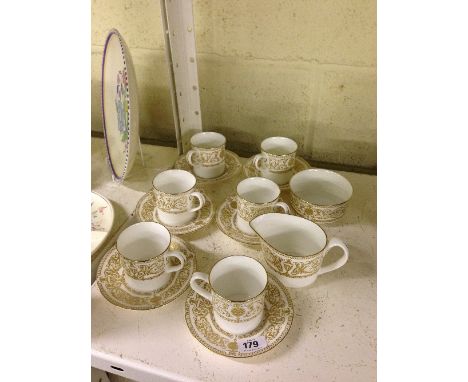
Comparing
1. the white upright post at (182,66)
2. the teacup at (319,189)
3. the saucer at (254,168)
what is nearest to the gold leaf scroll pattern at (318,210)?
the teacup at (319,189)

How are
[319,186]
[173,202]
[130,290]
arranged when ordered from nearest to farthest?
1. [130,290]
2. [173,202]
3. [319,186]

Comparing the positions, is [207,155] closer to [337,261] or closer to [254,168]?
[254,168]

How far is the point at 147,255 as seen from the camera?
71cm

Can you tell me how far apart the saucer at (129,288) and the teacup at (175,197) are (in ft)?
0.28

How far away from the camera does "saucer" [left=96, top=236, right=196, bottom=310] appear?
2.09 feet

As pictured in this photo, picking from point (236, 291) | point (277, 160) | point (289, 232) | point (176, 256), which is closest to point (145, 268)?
point (176, 256)

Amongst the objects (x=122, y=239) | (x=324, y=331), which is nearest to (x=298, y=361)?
(x=324, y=331)

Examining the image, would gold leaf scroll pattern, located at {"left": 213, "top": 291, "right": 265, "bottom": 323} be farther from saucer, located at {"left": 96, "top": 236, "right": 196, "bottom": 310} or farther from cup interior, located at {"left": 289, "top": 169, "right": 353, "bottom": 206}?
cup interior, located at {"left": 289, "top": 169, "right": 353, "bottom": 206}

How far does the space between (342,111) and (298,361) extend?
23.3 inches

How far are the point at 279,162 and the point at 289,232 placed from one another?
19 centimetres

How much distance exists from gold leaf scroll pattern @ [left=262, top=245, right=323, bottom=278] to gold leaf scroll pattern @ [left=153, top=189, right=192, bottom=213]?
0.19 m

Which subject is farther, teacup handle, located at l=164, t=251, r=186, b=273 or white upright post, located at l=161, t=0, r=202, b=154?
white upright post, located at l=161, t=0, r=202, b=154

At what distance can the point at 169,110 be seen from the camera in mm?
→ 1049

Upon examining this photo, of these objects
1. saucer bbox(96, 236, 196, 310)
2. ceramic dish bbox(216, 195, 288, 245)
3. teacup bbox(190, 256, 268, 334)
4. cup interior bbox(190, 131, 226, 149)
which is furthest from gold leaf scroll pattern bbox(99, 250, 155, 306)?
cup interior bbox(190, 131, 226, 149)
